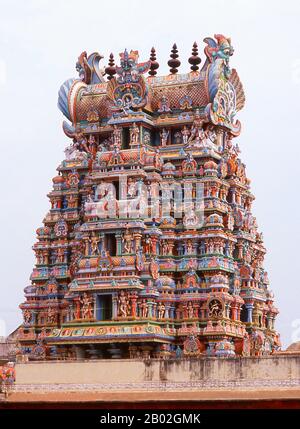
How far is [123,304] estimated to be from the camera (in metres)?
43.7

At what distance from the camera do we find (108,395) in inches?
1502

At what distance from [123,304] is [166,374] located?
5445mm

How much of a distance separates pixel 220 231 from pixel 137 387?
8.11 meters

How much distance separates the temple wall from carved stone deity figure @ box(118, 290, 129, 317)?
3784 mm

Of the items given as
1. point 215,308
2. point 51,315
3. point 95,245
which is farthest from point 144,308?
point 51,315

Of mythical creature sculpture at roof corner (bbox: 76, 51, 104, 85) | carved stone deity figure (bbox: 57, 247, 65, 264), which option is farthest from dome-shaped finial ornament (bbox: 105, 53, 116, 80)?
carved stone deity figure (bbox: 57, 247, 65, 264)

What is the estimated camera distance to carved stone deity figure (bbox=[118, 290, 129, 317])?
43625 millimetres

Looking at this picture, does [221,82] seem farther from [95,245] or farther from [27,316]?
[27,316]

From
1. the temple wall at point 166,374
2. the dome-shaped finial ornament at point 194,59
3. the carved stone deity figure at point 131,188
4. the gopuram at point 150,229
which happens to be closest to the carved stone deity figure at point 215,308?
the gopuram at point 150,229

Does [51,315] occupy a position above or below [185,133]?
below

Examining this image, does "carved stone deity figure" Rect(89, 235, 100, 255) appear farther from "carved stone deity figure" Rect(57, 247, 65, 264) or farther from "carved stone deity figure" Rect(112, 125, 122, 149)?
"carved stone deity figure" Rect(112, 125, 122, 149)

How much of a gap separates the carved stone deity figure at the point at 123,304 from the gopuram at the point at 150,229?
0.03 meters

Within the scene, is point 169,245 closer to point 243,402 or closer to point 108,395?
point 108,395

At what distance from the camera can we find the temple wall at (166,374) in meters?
38.0
